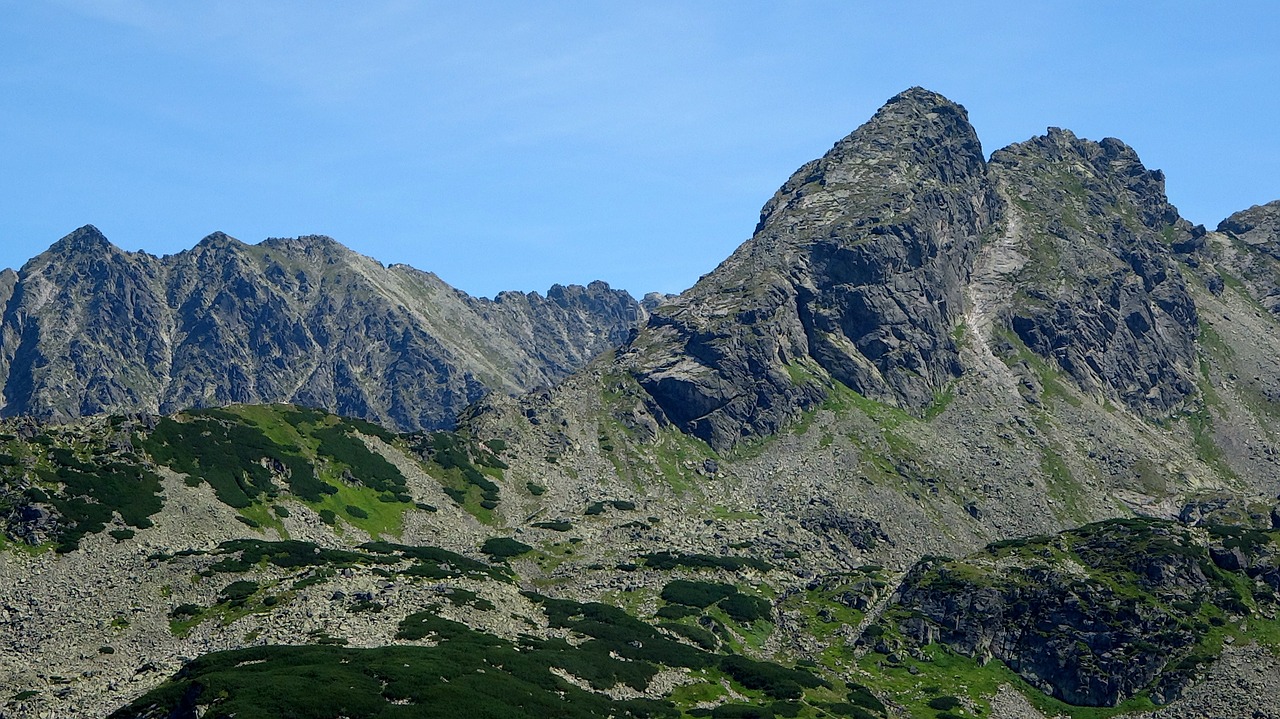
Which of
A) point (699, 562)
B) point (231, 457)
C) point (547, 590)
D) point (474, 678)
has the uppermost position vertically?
point (231, 457)

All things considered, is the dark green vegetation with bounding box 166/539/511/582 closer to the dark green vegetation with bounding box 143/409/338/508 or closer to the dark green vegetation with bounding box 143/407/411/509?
the dark green vegetation with bounding box 143/407/411/509

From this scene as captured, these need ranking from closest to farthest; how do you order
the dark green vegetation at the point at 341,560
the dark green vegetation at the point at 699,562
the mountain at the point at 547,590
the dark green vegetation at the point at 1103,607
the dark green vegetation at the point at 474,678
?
the dark green vegetation at the point at 474,678
the mountain at the point at 547,590
the dark green vegetation at the point at 341,560
the dark green vegetation at the point at 1103,607
the dark green vegetation at the point at 699,562

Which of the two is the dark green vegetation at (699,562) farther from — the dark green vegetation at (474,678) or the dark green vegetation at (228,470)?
the dark green vegetation at (228,470)

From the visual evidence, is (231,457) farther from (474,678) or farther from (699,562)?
(474,678)

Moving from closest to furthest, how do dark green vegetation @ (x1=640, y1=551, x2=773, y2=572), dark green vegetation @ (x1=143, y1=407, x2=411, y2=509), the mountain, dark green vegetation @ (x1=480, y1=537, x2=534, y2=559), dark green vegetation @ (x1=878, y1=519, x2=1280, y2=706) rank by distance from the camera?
the mountain, dark green vegetation @ (x1=878, y1=519, x2=1280, y2=706), dark green vegetation @ (x1=143, y1=407, x2=411, y2=509), dark green vegetation @ (x1=480, y1=537, x2=534, y2=559), dark green vegetation @ (x1=640, y1=551, x2=773, y2=572)

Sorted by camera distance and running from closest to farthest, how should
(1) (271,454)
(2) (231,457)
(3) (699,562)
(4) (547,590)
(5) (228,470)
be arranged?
(4) (547,590), (5) (228,470), (2) (231,457), (3) (699,562), (1) (271,454)

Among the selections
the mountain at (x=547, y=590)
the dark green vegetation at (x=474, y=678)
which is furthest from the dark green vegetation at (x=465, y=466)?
the dark green vegetation at (x=474, y=678)

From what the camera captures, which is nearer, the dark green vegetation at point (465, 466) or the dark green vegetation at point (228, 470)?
the dark green vegetation at point (228, 470)

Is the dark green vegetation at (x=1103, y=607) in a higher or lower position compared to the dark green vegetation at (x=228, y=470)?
A: lower

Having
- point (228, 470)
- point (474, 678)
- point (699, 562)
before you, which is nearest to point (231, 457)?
point (228, 470)

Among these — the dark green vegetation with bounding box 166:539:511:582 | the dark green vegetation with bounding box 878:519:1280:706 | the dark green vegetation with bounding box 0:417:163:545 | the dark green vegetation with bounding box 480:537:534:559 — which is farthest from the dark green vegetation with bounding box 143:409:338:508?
the dark green vegetation with bounding box 878:519:1280:706

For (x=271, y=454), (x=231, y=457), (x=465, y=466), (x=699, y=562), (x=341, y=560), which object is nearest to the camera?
(x=341, y=560)

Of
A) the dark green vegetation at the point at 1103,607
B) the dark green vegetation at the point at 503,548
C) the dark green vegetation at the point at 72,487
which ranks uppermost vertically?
the dark green vegetation at the point at 72,487

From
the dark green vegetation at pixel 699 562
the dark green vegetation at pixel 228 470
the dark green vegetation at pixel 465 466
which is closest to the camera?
the dark green vegetation at pixel 228 470
